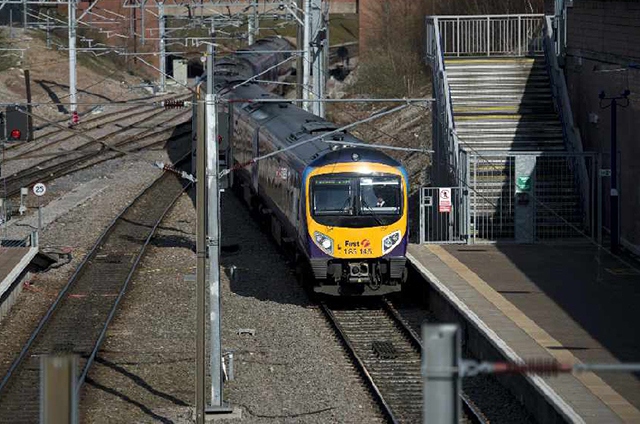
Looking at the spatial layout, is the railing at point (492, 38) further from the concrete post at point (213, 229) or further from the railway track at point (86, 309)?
the concrete post at point (213, 229)

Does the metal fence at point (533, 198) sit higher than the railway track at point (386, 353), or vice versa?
the metal fence at point (533, 198)

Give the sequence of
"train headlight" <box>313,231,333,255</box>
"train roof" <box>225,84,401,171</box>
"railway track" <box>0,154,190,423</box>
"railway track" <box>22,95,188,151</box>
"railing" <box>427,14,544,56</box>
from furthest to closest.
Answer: "railway track" <box>22,95,188,151</box>, "railing" <box>427,14,544,56</box>, "train roof" <box>225,84,401,171</box>, "train headlight" <box>313,231,333,255</box>, "railway track" <box>0,154,190,423</box>

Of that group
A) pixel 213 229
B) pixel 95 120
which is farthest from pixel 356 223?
pixel 95 120

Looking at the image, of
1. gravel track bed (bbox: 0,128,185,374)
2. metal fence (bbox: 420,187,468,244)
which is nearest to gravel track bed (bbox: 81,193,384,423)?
gravel track bed (bbox: 0,128,185,374)

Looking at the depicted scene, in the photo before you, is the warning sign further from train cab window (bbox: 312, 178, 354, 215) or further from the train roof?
train cab window (bbox: 312, 178, 354, 215)

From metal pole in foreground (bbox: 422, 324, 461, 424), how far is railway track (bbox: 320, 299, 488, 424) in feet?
25.6

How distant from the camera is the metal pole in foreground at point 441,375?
564 cm

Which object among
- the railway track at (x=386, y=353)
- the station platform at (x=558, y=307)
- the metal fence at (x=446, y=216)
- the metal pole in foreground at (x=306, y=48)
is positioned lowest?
the railway track at (x=386, y=353)

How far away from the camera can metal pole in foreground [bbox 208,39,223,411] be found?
1430 centimetres

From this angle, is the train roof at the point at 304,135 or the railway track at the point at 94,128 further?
the railway track at the point at 94,128

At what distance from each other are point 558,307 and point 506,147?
8.46m

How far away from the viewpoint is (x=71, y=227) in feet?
90.7

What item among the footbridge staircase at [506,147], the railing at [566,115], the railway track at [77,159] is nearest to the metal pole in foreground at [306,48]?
the footbridge staircase at [506,147]

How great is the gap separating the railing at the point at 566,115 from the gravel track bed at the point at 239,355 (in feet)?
19.1
